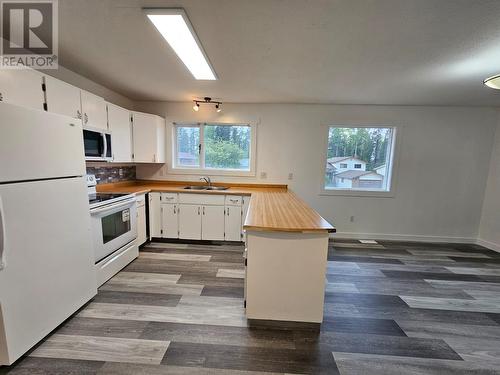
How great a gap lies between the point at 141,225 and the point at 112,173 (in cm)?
104

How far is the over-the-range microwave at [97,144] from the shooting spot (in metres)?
2.46

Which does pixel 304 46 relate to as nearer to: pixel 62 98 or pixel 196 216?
pixel 62 98

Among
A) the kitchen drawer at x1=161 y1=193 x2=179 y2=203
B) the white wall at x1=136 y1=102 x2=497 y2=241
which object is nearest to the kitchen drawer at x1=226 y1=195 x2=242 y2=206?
the white wall at x1=136 y1=102 x2=497 y2=241

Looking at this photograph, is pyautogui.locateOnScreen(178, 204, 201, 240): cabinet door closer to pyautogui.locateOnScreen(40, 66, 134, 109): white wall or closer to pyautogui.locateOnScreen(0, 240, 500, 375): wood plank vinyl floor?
pyautogui.locateOnScreen(0, 240, 500, 375): wood plank vinyl floor

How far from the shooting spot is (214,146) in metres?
4.05

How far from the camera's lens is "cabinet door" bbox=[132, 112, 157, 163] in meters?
3.49

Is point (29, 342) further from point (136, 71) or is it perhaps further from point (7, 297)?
A: point (136, 71)

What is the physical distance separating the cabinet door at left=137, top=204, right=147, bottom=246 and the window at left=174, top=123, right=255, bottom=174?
1.10 meters

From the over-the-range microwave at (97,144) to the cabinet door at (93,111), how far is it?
0.09 meters

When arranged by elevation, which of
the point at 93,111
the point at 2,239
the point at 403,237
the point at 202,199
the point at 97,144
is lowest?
the point at 403,237

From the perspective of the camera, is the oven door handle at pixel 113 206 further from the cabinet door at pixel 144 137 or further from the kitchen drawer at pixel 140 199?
the cabinet door at pixel 144 137

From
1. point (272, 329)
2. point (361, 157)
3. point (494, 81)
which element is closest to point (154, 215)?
point (272, 329)

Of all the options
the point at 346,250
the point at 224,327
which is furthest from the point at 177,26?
the point at 346,250

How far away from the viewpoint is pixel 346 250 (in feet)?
11.4
